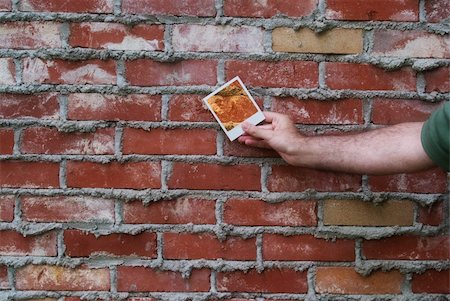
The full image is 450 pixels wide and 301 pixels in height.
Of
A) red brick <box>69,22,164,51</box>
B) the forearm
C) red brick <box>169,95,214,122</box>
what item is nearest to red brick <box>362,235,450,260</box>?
the forearm

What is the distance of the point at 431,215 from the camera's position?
5.08ft

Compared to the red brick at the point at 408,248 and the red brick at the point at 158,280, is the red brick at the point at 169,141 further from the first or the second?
the red brick at the point at 408,248

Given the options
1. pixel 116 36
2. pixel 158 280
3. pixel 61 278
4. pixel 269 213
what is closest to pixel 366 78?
pixel 269 213

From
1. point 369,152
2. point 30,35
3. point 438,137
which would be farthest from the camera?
Result: point 30,35

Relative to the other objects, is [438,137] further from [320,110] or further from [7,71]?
[7,71]

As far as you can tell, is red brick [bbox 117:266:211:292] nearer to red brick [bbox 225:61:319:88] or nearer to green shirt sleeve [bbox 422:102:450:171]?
red brick [bbox 225:61:319:88]

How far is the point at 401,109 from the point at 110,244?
925 millimetres

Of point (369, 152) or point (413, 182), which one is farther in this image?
point (413, 182)

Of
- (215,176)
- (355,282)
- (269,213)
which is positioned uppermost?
(215,176)

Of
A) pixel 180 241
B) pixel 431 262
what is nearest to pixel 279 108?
pixel 180 241

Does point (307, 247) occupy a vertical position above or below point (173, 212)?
below

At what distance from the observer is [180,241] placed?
1.55 metres

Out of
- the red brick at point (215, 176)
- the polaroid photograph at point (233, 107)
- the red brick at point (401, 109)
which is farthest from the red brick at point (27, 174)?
the red brick at point (401, 109)

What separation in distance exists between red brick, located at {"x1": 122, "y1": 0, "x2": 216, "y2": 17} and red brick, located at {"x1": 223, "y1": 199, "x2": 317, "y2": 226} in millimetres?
545
